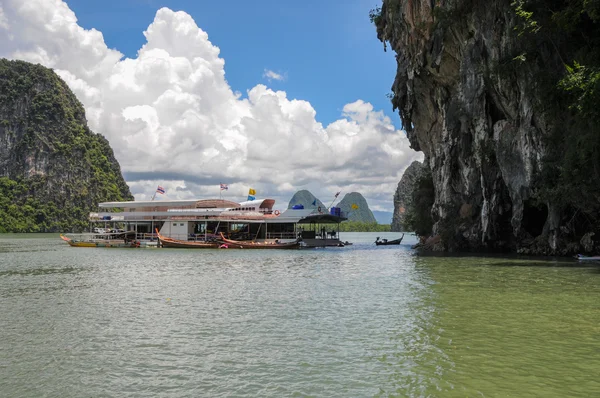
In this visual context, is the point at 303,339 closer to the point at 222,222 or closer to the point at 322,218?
the point at 322,218

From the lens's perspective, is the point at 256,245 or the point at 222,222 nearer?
the point at 256,245

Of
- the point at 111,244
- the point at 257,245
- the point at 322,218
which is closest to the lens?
the point at 257,245

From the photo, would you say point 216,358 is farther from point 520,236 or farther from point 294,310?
point 520,236

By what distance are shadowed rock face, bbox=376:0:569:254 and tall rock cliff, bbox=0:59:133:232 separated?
136m

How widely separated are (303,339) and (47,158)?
18498 centimetres

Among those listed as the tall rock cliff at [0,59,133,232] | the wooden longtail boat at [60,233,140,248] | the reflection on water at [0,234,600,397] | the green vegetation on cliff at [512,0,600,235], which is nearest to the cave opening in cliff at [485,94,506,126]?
the green vegetation on cliff at [512,0,600,235]

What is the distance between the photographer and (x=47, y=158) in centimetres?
Answer: 17050

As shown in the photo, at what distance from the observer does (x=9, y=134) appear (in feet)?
578

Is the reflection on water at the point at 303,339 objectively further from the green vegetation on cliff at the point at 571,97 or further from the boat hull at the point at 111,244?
the boat hull at the point at 111,244

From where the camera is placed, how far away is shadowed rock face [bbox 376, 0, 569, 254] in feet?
119

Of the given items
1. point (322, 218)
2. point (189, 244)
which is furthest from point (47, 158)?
point (322, 218)

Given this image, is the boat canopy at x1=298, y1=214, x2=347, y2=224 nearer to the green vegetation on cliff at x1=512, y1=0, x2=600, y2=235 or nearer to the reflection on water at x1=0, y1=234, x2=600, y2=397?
the green vegetation on cliff at x1=512, y1=0, x2=600, y2=235

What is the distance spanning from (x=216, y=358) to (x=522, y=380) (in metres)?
6.30

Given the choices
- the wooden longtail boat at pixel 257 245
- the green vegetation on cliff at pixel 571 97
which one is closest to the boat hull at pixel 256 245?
the wooden longtail boat at pixel 257 245
